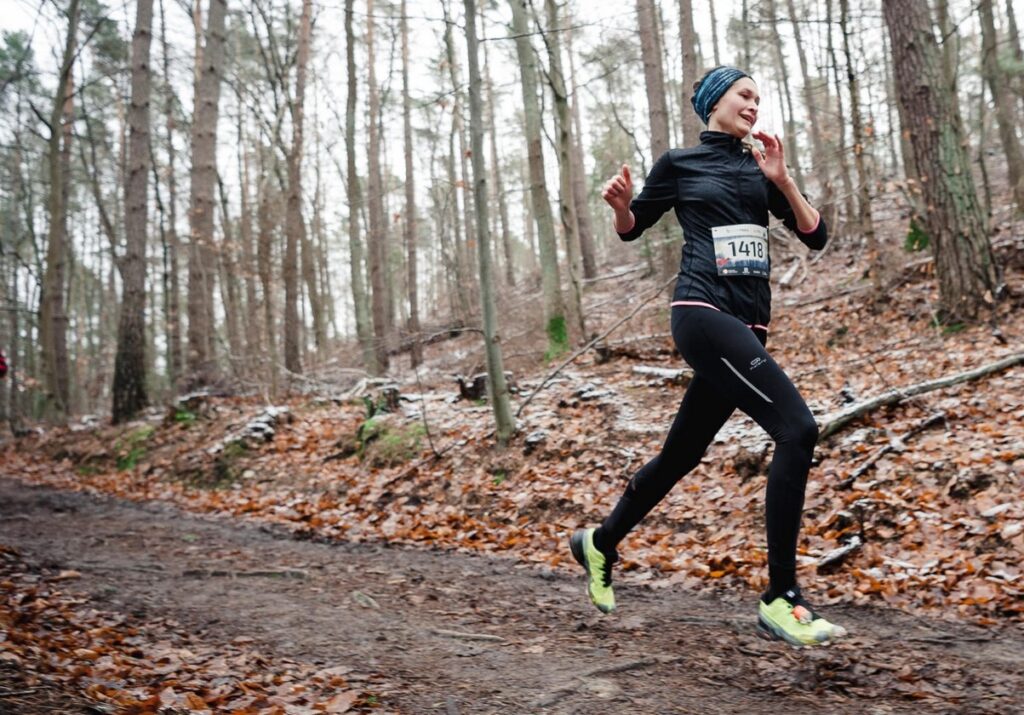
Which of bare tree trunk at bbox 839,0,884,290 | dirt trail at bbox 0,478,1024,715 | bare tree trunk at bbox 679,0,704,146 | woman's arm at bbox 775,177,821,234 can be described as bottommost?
dirt trail at bbox 0,478,1024,715

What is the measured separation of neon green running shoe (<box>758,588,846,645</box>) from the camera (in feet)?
8.87

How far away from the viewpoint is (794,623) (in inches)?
108

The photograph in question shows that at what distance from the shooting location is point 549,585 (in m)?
4.66

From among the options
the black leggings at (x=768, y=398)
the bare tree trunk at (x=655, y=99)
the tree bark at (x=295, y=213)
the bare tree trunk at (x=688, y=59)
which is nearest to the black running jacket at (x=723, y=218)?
the black leggings at (x=768, y=398)

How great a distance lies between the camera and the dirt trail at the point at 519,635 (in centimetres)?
265

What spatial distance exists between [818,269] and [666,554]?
459 inches

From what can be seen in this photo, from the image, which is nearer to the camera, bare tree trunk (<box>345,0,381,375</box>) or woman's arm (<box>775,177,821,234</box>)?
woman's arm (<box>775,177,821,234</box>)

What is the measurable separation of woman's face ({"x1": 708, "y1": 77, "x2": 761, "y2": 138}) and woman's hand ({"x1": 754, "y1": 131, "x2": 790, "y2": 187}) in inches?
7.7

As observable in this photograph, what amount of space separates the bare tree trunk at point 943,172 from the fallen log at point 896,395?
2.02 metres

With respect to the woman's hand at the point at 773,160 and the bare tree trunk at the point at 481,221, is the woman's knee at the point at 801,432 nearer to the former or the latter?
the woman's hand at the point at 773,160

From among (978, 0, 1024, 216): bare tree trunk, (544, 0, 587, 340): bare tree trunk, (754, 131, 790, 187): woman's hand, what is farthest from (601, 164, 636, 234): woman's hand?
(978, 0, 1024, 216): bare tree trunk

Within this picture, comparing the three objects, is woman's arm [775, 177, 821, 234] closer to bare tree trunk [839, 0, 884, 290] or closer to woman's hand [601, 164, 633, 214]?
woman's hand [601, 164, 633, 214]

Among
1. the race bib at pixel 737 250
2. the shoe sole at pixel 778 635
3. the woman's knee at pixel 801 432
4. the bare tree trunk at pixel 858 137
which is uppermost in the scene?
the bare tree trunk at pixel 858 137

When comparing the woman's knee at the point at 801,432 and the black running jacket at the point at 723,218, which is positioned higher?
the black running jacket at the point at 723,218
